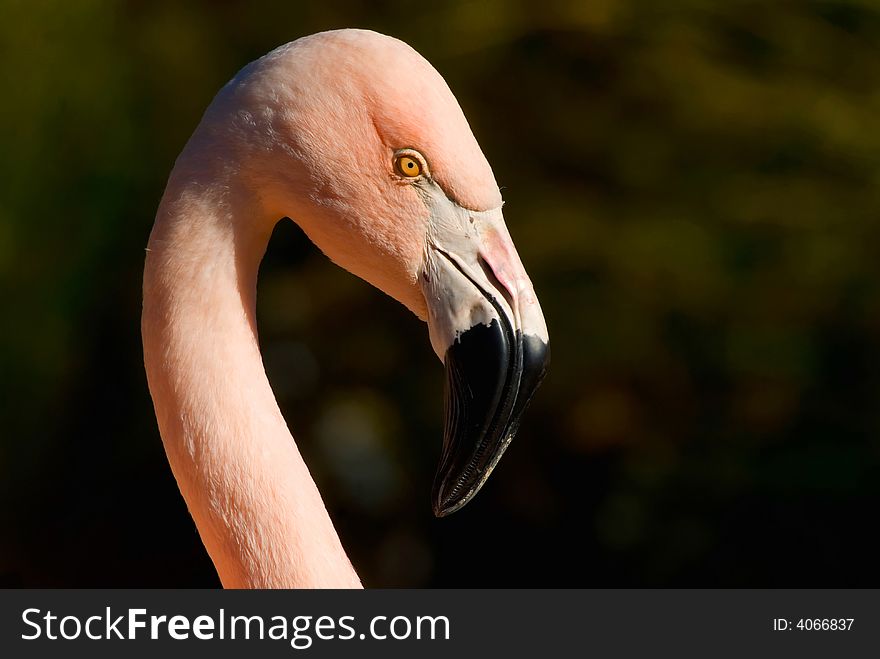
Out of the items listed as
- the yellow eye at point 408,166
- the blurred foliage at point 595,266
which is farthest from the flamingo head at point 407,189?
the blurred foliage at point 595,266

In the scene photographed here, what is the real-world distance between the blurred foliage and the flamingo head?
225cm

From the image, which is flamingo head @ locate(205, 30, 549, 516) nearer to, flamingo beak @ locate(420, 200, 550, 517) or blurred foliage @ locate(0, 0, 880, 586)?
flamingo beak @ locate(420, 200, 550, 517)

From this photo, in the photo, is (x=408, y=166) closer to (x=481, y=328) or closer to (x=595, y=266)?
(x=481, y=328)

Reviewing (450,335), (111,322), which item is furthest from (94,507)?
(450,335)

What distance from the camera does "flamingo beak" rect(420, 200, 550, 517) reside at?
49.4 inches

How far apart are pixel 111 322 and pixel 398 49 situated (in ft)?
8.61

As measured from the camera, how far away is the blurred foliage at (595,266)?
3441 mm

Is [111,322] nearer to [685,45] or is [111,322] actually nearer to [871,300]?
[685,45]

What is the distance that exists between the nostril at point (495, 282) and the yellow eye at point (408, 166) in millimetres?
133

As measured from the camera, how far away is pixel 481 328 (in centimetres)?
125

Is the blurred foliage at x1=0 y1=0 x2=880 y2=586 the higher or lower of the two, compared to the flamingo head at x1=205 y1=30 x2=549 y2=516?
lower

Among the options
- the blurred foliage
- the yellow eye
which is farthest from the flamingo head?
the blurred foliage

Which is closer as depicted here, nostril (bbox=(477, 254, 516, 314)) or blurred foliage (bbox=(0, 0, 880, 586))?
nostril (bbox=(477, 254, 516, 314))

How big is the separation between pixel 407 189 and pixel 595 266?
233 centimetres
